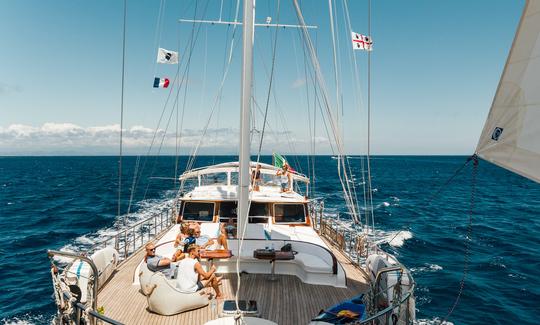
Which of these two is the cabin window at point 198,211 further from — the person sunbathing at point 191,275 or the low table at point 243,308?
the low table at point 243,308

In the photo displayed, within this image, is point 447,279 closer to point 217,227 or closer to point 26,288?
point 217,227

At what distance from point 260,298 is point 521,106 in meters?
6.34

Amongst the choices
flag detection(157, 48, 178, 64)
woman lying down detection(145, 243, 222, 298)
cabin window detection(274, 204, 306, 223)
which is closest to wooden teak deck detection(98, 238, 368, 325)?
woman lying down detection(145, 243, 222, 298)

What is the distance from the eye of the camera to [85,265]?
7.29 m

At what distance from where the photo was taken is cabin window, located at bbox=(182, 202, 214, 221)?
42.0 feet

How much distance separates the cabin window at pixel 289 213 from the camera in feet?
41.8

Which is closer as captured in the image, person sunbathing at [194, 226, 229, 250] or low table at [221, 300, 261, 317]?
low table at [221, 300, 261, 317]

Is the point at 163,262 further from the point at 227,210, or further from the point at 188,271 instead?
the point at 227,210

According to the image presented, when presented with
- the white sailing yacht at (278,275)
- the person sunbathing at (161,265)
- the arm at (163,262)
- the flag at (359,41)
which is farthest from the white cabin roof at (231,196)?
the flag at (359,41)

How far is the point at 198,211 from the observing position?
12.9m

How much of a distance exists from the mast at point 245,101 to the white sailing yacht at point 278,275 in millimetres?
26

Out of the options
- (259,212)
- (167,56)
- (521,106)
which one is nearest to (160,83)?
(167,56)

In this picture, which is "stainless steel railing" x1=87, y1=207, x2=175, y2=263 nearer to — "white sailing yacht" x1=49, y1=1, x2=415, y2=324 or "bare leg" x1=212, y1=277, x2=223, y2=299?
"white sailing yacht" x1=49, y1=1, x2=415, y2=324

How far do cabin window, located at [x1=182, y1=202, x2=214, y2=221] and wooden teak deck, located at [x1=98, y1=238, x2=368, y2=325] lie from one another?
12.2 feet
